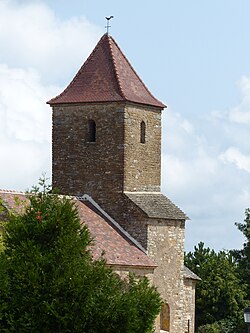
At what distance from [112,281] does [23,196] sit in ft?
44.8

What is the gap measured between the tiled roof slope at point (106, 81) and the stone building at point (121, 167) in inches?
1.5

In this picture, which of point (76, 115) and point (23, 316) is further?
point (76, 115)

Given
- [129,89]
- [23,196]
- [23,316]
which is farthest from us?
[129,89]

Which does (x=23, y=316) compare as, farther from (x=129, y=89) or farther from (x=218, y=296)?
(x=218, y=296)

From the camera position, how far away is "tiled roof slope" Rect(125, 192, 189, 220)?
5328cm

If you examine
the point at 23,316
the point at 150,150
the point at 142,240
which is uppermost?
the point at 150,150

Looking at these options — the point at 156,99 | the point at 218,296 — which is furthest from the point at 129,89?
the point at 218,296

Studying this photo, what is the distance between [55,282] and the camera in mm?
37375

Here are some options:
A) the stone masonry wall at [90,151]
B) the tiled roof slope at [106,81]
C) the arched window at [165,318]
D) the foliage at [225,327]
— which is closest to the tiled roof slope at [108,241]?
the stone masonry wall at [90,151]

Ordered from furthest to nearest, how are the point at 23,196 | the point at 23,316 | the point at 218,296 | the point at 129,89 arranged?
1. the point at 218,296
2. the point at 129,89
3. the point at 23,196
4. the point at 23,316

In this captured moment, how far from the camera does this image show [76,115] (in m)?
55.0

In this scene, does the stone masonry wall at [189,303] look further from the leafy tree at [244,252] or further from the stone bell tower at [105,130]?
the leafy tree at [244,252]

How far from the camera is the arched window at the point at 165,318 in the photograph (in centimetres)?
5422

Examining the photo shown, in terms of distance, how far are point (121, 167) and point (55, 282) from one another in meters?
17.1
